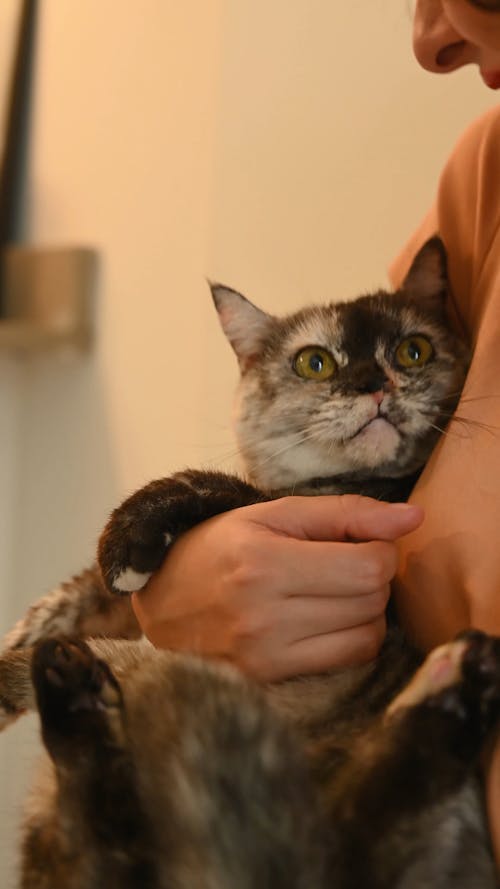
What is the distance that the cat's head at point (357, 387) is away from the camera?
39.8 inches

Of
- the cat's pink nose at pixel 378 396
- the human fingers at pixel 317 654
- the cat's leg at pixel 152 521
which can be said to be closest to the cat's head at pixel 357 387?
the cat's pink nose at pixel 378 396

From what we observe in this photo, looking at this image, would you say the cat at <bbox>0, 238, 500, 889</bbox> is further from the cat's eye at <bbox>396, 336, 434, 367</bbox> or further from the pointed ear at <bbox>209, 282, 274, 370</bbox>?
the pointed ear at <bbox>209, 282, 274, 370</bbox>

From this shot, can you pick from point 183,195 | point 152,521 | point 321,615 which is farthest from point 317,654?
point 183,195

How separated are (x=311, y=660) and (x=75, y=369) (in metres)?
1.51

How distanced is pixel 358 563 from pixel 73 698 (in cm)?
30

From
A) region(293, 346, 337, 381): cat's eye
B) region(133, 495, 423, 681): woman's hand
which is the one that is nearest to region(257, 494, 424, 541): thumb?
region(133, 495, 423, 681): woman's hand

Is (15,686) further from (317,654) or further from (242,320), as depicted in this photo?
(242,320)

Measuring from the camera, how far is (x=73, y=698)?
76cm

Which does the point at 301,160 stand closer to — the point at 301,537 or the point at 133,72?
the point at 133,72

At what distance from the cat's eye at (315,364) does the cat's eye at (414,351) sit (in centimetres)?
8

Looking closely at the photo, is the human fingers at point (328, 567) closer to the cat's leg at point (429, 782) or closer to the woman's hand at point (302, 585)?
the woman's hand at point (302, 585)

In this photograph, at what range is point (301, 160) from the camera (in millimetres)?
1680

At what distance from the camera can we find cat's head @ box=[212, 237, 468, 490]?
3.32 feet

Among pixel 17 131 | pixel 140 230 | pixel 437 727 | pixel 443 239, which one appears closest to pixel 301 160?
pixel 140 230
